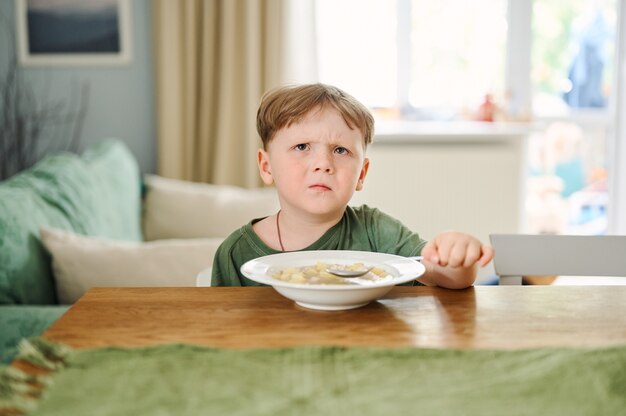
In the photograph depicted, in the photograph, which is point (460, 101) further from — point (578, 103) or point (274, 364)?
point (274, 364)

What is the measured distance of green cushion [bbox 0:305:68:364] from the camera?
1860 millimetres

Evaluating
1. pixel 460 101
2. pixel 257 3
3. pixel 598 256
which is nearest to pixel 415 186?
pixel 460 101

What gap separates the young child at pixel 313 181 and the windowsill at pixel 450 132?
9.72ft

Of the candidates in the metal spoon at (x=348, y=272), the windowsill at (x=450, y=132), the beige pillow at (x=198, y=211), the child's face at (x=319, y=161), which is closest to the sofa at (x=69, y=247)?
the beige pillow at (x=198, y=211)

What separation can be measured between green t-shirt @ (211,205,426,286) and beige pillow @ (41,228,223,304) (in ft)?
2.77

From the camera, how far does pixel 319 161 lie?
137cm

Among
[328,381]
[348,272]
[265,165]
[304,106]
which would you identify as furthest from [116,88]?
[328,381]

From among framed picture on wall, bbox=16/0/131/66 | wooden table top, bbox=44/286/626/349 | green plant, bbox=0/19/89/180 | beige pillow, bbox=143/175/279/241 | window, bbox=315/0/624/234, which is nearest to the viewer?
wooden table top, bbox=44/286/626/349

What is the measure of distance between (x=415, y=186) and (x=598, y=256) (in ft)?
9.85

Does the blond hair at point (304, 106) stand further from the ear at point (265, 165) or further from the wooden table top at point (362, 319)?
the wooden table top at point (362, 319)

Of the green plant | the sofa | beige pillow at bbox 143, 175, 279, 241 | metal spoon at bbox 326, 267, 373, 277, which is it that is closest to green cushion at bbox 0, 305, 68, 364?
the sofa

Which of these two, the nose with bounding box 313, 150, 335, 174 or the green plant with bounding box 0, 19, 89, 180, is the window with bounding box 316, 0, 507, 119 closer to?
the green plant with bounding box 0, 19, 89, 180

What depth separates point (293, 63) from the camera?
422 centimetres

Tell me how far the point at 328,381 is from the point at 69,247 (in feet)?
5.34
